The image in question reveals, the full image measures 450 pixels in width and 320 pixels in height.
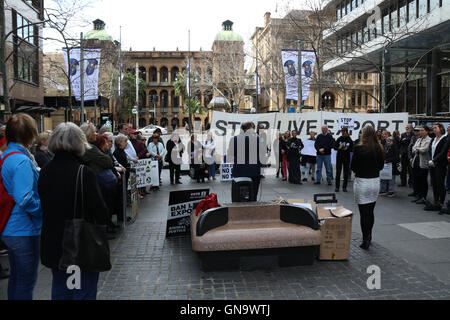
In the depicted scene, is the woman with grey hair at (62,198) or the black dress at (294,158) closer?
→ the woman with grey hair at (62,198)

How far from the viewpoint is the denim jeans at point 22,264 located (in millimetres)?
3350

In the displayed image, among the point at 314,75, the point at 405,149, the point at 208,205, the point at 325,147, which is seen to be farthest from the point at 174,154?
the point at 314,75

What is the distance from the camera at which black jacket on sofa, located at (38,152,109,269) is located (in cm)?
303

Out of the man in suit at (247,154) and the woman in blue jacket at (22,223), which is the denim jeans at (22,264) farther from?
the man in suit at (247,154)

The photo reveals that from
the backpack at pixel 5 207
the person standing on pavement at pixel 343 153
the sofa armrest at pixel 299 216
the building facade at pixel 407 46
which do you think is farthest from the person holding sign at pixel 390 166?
the backpack at pixel 5 207

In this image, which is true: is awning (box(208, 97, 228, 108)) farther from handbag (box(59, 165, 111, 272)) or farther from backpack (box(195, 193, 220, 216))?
handbag (box(59, 165, 111, 272))

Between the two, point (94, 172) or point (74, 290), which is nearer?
point (74, 290)

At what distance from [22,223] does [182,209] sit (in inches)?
141

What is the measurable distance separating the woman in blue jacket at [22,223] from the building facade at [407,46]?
60.5ft

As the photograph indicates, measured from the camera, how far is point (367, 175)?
6.03m

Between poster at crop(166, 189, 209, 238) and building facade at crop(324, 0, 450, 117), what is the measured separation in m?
15.1

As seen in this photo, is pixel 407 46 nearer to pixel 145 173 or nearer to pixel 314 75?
pixel 314 75

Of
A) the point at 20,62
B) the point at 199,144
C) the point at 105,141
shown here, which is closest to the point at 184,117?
the point at 20,62
